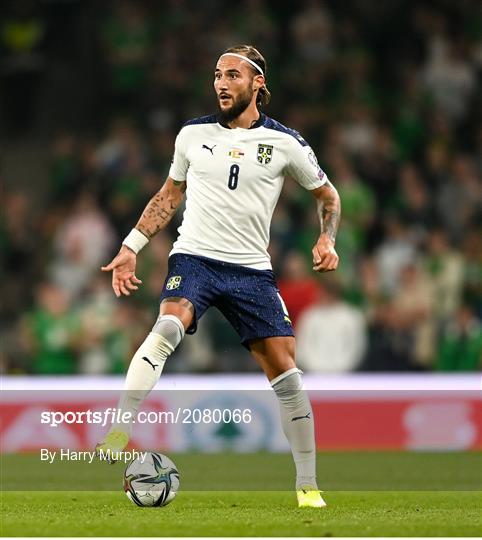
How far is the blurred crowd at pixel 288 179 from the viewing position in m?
13.9

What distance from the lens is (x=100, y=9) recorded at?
59.1ft

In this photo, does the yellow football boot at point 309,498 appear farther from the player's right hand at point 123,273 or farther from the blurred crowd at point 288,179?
the blurred crowd at point 288,179

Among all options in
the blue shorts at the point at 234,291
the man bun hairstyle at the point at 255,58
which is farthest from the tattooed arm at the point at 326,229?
the man bun hairstyle at the point at 255,58

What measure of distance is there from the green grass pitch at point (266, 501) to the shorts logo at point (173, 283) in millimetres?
1162

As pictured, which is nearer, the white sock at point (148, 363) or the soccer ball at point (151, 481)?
the white sock at point (148, 363)

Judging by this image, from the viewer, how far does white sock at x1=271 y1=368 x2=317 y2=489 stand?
25.1 ft

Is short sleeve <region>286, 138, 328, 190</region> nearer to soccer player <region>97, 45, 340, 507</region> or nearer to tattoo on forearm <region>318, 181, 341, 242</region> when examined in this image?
soccer player <region>97, 45, 340, 507</region>

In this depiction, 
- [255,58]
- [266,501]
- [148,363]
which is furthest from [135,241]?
[266,501]

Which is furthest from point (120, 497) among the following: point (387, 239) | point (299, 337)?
point (387, 239)

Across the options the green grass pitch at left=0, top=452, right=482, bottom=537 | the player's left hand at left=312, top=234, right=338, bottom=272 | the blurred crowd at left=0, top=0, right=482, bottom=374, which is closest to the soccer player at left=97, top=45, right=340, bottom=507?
the player's left hand at left=312, top=234, right=338, bottom=272

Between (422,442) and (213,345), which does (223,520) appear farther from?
(213,345)

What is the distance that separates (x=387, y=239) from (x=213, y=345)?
2.14 m

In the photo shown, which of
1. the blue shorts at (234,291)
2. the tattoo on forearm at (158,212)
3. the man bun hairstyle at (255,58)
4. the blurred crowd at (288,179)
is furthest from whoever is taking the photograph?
the blurred crowd at (288,179)

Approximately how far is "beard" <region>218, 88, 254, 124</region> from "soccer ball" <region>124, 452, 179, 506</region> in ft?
6.08
